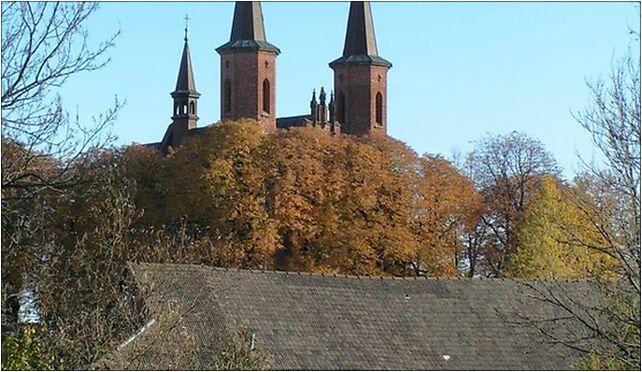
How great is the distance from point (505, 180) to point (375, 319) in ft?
95.2

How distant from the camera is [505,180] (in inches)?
2301

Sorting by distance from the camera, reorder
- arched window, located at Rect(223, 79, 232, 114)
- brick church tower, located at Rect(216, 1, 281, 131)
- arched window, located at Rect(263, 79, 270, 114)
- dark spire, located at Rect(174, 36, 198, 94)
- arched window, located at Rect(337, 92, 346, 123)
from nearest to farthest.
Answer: brick church tower, located at Rect(216, 1, 281, 131)
arched window, located at Rect(263, 79, 270, 114)
arched window, located at Rect(223, 79, 232, 114)
arched window, located at Rect(337, 92, 346, 123)
dark spire, located at Rect(174, 36, 198, 94)

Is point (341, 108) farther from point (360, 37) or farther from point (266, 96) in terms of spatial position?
point (266, 96)

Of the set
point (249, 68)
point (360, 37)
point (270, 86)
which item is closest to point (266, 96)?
point (270, 86)

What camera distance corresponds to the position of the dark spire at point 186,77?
82375mm

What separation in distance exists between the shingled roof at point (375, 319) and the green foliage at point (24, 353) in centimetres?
870

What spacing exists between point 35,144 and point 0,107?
31.6 inches

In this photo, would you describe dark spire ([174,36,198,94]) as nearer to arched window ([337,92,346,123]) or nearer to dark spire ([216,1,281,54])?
dark spire ([216,1,281,54])

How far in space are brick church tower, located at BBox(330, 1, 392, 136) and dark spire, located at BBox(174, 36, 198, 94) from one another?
866 centimetres

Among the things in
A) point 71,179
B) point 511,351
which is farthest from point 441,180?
point 71,179

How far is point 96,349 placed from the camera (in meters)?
18.0

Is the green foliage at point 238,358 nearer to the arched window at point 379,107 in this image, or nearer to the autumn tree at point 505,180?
the autumn tree at point 505,180

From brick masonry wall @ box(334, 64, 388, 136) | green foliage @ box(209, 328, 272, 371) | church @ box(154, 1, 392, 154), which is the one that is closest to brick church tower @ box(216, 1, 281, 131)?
church @ box(154, 1, 392, 154)

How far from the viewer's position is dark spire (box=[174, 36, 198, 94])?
270 feet
